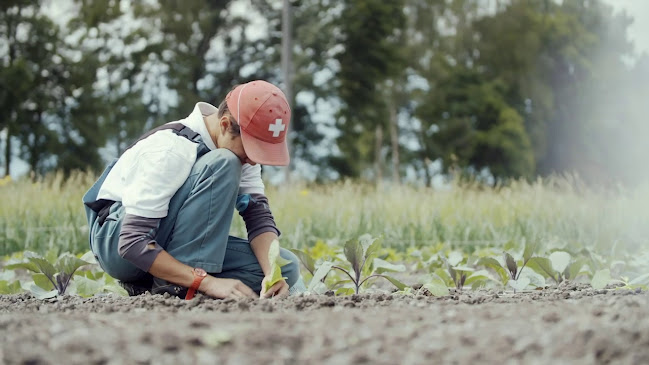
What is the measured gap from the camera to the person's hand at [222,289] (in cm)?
236

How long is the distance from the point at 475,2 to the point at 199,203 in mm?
23688

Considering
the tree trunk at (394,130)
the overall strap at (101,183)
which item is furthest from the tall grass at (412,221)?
the tree trunk at (394,130)

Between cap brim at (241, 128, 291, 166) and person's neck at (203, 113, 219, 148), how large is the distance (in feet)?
0.62

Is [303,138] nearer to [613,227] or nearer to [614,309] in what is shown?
[613,227]

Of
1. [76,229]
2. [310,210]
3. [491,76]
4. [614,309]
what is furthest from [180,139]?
[491,76]

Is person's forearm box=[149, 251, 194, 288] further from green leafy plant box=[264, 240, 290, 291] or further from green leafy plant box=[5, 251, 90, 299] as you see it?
green leafy plant box=[5, 251, 90, 299]

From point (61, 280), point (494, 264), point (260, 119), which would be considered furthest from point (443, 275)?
point (61, 280)

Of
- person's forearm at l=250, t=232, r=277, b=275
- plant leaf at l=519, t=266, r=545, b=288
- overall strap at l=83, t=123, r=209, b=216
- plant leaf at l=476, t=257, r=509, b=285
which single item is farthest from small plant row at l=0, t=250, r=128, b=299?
plant leaf at l=519, t=266, r=545, b=288

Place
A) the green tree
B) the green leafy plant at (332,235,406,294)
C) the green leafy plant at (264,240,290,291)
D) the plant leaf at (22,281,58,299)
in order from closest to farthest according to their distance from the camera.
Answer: the green leafy plant at (264,240,290,291) → the green leafy plant at (332,235,406,294) → the plant leaf at (22,281,58,299) → the green tree

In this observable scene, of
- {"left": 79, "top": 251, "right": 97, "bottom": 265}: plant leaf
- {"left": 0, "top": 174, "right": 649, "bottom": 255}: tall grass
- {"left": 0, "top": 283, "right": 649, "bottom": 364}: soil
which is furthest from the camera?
{"left": 0, "top": 174, "right": 649, "bottom": 255}: tall grass

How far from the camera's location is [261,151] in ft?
8.09

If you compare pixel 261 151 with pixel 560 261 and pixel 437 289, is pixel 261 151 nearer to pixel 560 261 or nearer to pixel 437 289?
pixel 437 289

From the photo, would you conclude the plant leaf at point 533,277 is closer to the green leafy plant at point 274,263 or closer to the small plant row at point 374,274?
the small plant row at point 374,274

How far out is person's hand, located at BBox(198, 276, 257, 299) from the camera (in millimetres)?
2355
